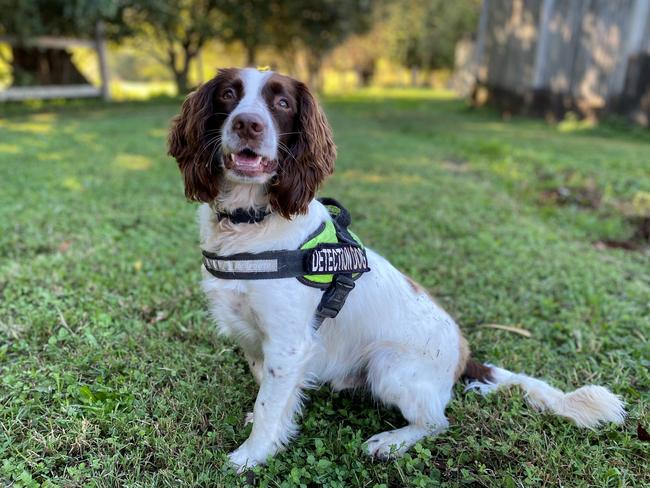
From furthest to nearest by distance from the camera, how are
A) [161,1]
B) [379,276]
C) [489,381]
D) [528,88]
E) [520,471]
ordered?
1. [161,1]
2. [528,88]
3. [489,381]
4. [379,276]
5. [520,471]

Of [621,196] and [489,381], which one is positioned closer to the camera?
[489,381]

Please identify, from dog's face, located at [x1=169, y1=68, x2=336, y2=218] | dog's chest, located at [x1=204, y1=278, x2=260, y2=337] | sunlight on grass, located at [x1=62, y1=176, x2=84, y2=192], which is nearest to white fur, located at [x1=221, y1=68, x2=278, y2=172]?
dog's face, located at [x1=169, y1=68, x2=336, y2=218]

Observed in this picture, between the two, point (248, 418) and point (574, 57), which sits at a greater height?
point (574, 57)

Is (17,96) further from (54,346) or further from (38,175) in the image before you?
(54,346)

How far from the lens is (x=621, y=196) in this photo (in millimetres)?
6043

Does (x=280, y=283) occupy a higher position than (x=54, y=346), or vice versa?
(x=280, y=283)

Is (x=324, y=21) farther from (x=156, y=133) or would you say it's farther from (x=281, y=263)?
(x=281, y=263)

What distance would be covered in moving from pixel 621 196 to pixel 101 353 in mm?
5947

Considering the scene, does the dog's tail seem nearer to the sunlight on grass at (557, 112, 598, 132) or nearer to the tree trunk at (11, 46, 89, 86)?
the sunlight on grass at (557, 112, 598, 132)

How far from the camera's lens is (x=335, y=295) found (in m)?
2.26

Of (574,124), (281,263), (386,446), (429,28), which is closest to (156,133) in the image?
(281,263)

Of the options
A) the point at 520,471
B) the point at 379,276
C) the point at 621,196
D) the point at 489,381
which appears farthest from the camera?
the point at 621,196

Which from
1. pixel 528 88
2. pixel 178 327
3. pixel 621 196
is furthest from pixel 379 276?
pixel 528 88

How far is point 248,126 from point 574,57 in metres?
13.2
